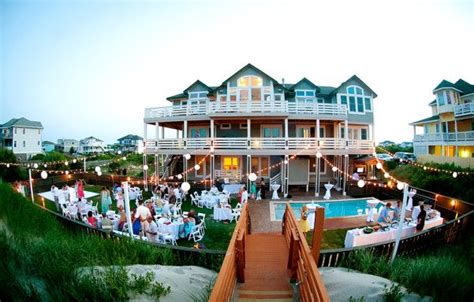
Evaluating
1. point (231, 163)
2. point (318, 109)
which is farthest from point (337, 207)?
point (231, 163)

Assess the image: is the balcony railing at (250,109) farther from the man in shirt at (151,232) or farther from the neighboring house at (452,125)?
the neighboring house at (452,125)

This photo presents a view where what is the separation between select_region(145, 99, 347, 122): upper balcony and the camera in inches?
814

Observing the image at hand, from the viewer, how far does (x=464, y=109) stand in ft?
90.8

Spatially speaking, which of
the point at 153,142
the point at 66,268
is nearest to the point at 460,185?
the point at 66,268

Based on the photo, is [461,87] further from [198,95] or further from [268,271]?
[268,271]

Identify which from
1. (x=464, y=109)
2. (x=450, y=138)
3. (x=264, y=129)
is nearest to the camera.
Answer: (x=264, y=129)

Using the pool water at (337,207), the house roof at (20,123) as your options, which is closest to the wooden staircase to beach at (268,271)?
the pool water at (337,207)

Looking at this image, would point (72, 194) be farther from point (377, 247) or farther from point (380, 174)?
point (380, 174)

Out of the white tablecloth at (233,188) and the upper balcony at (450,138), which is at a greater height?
the upper balcony at (450,138)

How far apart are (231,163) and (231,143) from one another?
339cm

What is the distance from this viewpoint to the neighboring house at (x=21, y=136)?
54.5 m

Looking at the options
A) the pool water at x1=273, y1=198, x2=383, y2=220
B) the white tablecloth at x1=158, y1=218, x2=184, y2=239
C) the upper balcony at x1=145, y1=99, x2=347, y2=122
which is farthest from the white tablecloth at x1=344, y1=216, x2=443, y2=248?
the upper balcony at x1=145, y1=99, x2=347, y2=122

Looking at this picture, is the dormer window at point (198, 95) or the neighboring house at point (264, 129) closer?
the neighboring house at point (264, 129)

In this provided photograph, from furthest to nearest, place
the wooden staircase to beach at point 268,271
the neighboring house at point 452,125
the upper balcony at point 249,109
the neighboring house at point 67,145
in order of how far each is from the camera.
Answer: the neighboring house at point 67,145 → the neighboring house at point 452,125 → the upper balcony at point 249,109 → the wooden staircase to beach at point 268,271
